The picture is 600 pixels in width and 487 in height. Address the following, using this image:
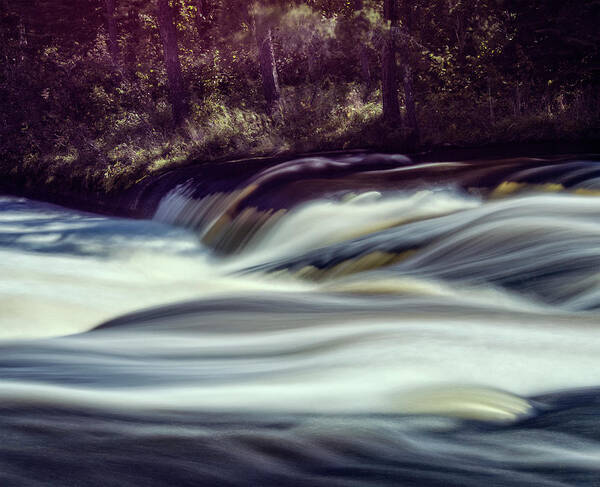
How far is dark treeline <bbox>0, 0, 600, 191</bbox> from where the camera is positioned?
1447 centimetres

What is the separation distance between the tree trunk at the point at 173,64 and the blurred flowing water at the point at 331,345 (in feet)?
31.3

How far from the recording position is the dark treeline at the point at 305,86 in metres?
14.5

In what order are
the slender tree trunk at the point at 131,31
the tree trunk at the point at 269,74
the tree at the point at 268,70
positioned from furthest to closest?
the slender tree trunk at the point at 131,31 < the tree trunk at the point at 269,74 < the tree at the point at 268,70

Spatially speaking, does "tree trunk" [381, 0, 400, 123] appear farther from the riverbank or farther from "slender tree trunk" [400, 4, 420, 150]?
the riverbank

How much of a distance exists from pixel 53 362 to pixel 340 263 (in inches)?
137

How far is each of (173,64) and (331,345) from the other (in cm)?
1582

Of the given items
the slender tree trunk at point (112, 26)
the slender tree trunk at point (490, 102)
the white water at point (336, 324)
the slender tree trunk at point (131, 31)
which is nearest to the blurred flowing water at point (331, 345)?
the white water at point (336, 324)

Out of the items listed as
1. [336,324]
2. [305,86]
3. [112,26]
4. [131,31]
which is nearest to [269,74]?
[305,86]

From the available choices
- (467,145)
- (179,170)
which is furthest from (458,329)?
(179,170)

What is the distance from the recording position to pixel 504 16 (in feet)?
51.6

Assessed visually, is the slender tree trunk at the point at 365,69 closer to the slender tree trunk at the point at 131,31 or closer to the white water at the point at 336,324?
the slender tree trunk at the point at 131,31

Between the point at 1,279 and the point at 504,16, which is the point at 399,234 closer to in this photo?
the point at 1,279

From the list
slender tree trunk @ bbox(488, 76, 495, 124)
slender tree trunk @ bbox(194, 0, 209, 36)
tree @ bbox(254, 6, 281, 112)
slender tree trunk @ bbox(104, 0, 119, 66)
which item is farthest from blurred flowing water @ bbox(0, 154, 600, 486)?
slender tree trunk @ bbox(194, 0, 209, 36)

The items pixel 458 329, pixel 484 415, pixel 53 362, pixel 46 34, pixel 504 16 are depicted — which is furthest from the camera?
pixel 46 34
